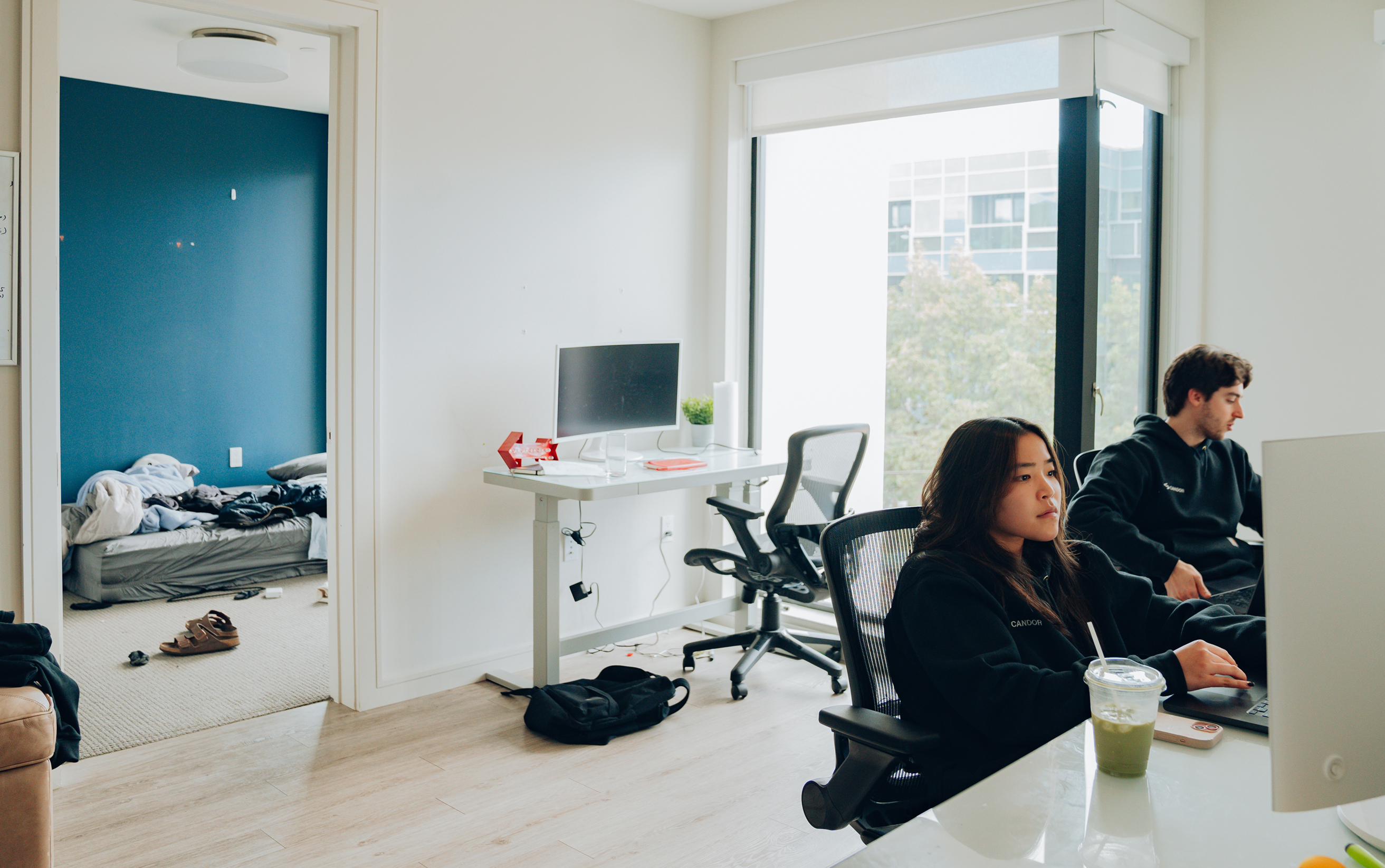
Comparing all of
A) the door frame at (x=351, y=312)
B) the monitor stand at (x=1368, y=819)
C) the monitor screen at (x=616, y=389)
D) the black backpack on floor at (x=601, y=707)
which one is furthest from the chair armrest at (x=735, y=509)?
the monitor stand at (x=1368, y=819)

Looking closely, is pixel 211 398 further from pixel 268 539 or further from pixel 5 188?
pixel 5 188

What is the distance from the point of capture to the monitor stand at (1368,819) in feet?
3.28

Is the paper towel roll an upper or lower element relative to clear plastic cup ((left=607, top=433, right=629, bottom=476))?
upper

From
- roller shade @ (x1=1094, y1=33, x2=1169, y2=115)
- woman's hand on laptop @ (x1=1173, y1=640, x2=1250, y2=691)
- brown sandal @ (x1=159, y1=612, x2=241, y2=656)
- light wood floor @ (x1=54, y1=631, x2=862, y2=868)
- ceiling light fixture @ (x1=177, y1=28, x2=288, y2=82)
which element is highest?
ceiling light fixture @ (x1=177, y1=28, x2=288, y2=82)

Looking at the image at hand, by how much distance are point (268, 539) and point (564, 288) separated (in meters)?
2.36

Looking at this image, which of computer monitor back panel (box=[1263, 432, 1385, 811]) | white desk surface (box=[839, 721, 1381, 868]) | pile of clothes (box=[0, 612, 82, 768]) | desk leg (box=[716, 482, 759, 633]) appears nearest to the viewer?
computer monitor back panel (box=[1263, 432, 1385, 811])

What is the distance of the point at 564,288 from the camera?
389 cm

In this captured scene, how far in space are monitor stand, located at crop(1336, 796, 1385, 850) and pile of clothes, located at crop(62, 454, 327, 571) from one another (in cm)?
457

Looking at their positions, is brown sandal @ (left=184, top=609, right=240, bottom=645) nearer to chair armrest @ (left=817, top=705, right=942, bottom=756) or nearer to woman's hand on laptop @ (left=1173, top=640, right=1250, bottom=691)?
chair armrest @ (left=817, top=705, right=942, bottom=756)

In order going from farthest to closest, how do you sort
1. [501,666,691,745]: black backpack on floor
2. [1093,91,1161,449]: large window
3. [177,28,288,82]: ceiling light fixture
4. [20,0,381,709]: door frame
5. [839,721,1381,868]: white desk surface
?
[177,28,288,82]: ceiling light fixture, [1093,91,1161,449]: large window, [20,0,381,709]: door frame, [501,666,691,745]: black backpack on floor, [839,721,1381,868]: white desk surface

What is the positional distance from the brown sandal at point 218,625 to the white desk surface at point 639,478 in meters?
1.35

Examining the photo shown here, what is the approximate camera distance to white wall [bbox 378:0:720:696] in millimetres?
3410

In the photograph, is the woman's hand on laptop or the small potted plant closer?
the woman's hand on laptop

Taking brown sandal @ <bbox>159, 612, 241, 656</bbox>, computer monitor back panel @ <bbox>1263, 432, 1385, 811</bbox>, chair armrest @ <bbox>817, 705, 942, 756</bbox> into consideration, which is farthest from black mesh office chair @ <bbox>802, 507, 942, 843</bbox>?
brown sandal @ <bbox>159, 612, 241, 656</bbox>
